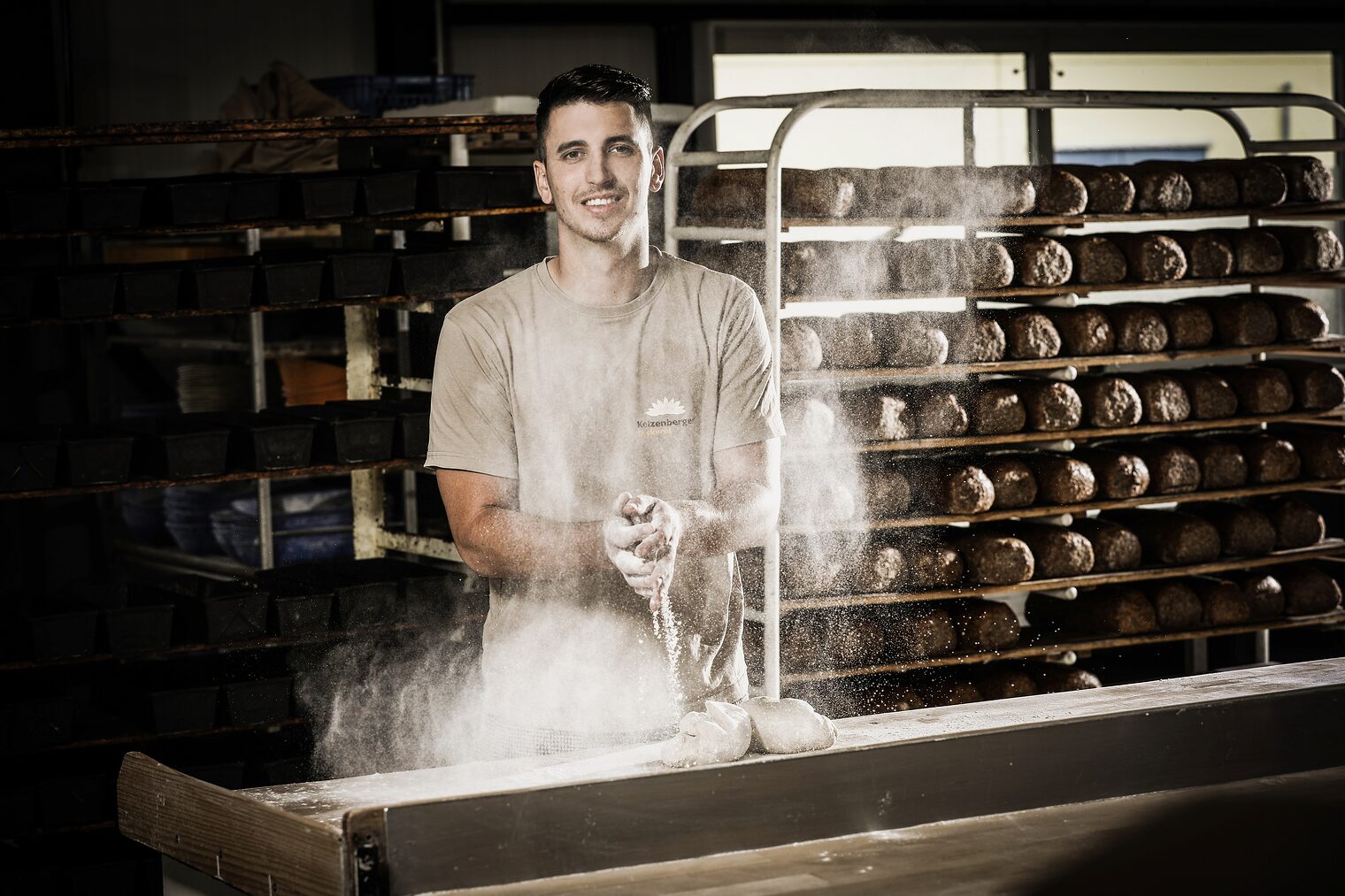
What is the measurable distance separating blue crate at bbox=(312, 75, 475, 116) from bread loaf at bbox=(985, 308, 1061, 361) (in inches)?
81.2

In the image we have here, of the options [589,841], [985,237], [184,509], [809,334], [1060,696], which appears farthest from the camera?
[184,509]

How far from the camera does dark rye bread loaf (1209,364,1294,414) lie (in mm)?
5141

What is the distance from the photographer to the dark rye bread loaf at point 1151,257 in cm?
492

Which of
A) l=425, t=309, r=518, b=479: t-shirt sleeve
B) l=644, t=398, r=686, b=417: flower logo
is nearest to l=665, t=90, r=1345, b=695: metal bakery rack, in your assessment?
l=644, t=398, r=686, b=417: flower logo

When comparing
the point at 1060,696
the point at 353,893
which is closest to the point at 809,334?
the point at 1060,696

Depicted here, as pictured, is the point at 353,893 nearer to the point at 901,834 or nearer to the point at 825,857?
the point at 825,857

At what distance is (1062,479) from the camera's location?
482 cm

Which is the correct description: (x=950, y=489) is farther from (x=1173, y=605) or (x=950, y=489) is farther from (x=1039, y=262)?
(x=1173, y=605)

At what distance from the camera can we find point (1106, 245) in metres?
4.89

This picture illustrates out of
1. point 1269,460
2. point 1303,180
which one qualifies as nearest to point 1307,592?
point 1269,460

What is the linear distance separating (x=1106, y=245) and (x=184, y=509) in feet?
10.5

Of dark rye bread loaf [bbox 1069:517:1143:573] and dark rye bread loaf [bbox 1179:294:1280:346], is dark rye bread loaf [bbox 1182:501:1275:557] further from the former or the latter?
dark rye bread loaf [bbox 1179:294:1280:346]

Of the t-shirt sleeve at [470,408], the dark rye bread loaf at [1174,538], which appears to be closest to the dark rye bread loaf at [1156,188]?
the dark rye bread loaf at [1174,538]

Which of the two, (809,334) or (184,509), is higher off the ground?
(809,334)
